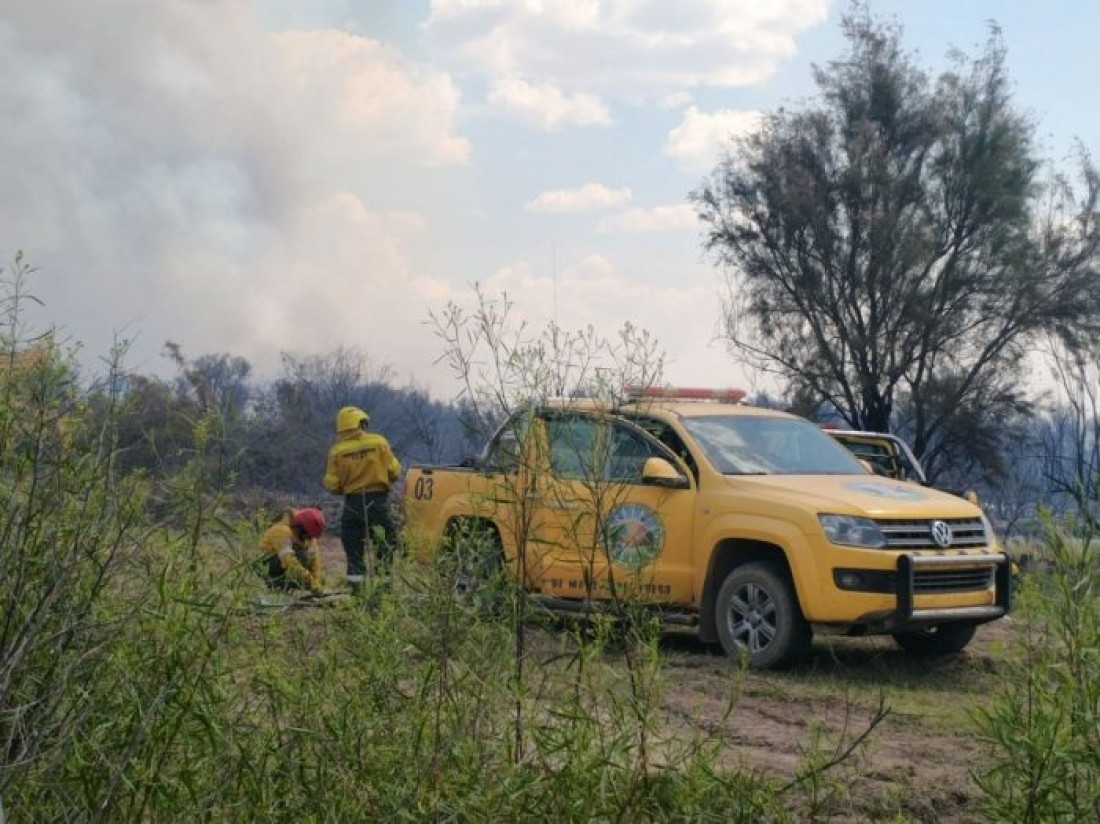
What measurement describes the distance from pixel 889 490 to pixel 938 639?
133 cm

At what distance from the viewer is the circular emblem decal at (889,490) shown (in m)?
10.1

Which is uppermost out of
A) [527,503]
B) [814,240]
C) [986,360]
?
[814,240]

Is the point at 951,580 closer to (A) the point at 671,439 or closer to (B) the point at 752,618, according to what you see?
(B) the point at 752,618

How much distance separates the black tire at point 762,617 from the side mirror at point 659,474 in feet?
2.43

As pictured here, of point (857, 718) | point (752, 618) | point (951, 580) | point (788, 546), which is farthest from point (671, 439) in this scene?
point (857, 718)

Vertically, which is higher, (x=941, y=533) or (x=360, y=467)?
(x=360, y=467)

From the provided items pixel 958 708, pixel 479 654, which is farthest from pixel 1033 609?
pixel 958 708

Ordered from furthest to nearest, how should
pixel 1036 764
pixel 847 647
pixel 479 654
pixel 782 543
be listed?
pixel 847 647
pixel 782 543
pixel 479 654
pixel 1036 764

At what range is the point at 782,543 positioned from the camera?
9859mm

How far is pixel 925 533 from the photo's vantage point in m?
9.94

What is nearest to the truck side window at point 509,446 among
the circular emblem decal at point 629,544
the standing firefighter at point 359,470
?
the circular emblem decal at point 629,544

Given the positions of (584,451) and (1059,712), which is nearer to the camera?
(1059,712)

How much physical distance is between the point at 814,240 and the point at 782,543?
2753 centimetres

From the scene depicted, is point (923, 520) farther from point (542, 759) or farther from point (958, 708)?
point (542, 759)
